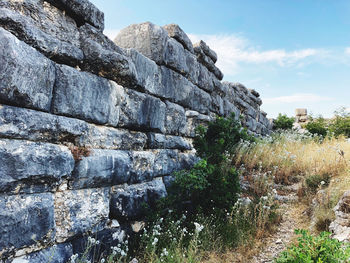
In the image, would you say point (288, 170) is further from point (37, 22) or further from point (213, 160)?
point (37, 22)

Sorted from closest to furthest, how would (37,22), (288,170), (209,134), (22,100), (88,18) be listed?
(22,100) < (37,22) < (88,18) < (209,134) < (288,170)

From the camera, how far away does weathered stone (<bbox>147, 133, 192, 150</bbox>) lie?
3.70 meters

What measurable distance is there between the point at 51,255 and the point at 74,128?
3.69 ft

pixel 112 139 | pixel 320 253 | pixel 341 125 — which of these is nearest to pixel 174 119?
pixel 112 139

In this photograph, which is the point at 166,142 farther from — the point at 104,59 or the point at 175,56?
the point at 104,59

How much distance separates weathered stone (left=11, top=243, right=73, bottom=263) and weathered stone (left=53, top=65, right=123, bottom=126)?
120cm

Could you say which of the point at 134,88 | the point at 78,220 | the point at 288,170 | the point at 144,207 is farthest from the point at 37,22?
the point at 288,170

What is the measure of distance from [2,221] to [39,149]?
1.94 ft

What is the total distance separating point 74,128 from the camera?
247 cm

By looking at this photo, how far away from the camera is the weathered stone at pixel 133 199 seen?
9.43 feet

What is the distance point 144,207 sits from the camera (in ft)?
10.4

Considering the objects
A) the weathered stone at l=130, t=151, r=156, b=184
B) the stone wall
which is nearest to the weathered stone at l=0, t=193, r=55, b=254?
the stone wall

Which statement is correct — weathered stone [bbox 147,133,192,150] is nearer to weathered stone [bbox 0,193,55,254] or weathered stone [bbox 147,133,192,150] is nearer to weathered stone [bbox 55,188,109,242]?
weathered stone [bbox 55,188,109,242]

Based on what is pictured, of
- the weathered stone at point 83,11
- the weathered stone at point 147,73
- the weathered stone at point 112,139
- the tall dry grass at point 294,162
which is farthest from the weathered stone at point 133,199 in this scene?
the tall dry grass at point 294,162
